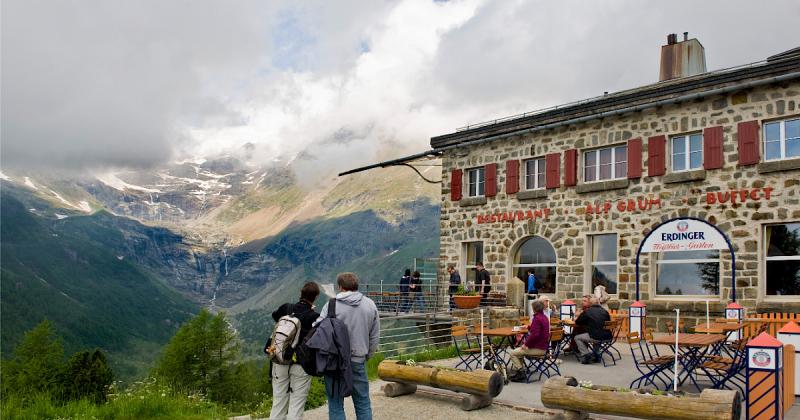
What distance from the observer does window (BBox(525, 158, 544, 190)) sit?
19.7 meters

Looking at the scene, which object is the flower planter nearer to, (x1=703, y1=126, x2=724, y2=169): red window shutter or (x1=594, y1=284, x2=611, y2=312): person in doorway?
(x1=594, y1=284, x2=611, y2=312): person in doorway

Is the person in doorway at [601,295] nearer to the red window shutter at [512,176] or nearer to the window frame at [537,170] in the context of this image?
the window frame at [537,170]

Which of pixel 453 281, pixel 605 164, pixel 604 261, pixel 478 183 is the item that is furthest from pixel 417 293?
pixel 605 164

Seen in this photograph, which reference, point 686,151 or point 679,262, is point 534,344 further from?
point 686,151

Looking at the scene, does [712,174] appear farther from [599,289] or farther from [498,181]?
[498,181]

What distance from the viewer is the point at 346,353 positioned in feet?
21.6

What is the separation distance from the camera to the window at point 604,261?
57.8 feet

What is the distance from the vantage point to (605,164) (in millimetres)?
18094

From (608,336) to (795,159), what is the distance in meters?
6.05

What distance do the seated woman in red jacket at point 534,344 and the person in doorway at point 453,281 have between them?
8.07 metres

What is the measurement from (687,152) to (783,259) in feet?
10.6

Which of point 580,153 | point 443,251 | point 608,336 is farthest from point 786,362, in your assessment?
point 443,251

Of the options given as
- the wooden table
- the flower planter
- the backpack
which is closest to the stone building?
the flower planter

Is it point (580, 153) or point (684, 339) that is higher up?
point (580, 153)
